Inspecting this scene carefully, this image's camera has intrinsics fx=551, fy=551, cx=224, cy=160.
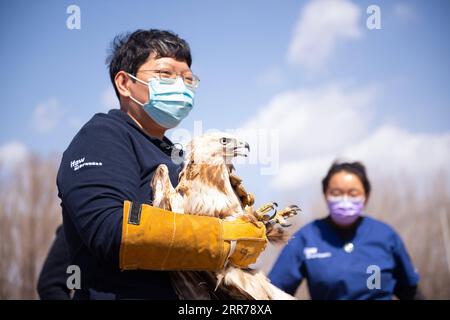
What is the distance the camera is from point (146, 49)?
312 cm

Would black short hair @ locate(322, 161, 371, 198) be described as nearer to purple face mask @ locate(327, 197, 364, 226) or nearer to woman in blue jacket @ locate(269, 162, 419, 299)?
woman in blue jacket @ locate(269, 162, 419, 299)

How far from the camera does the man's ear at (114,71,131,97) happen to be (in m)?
3.17

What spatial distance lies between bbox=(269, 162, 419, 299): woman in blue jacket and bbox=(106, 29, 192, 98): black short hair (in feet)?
7.83

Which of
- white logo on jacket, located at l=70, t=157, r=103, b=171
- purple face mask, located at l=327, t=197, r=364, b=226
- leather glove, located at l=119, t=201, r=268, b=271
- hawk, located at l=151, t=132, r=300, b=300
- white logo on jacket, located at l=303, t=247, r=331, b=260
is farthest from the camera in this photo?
purple face mask, located at l=327, t=197, r=364, b=226

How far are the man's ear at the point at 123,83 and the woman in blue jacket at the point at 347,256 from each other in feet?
7.83

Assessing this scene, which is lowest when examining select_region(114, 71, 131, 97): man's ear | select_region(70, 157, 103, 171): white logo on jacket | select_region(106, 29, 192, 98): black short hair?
select_region(70, 157, 103, 171): white logo on jacket

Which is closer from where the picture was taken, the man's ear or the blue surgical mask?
the blue surgical mask

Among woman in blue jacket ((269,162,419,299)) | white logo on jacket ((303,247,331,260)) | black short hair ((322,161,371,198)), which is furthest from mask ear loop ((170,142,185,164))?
black short hair ((322,161,371,198))

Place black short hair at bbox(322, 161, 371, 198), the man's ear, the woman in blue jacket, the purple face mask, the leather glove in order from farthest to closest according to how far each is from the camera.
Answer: black short hair at bbox(322, 161, 371, 198), the purple face mask, the woman in blue jacket, the man's ear, the leather glove

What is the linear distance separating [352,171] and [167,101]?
2.94 m

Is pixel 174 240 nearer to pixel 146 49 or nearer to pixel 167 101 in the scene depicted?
pixel 167 101

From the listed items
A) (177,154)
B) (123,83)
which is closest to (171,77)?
(123,83)

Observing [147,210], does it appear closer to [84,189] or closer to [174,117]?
[84,189]
